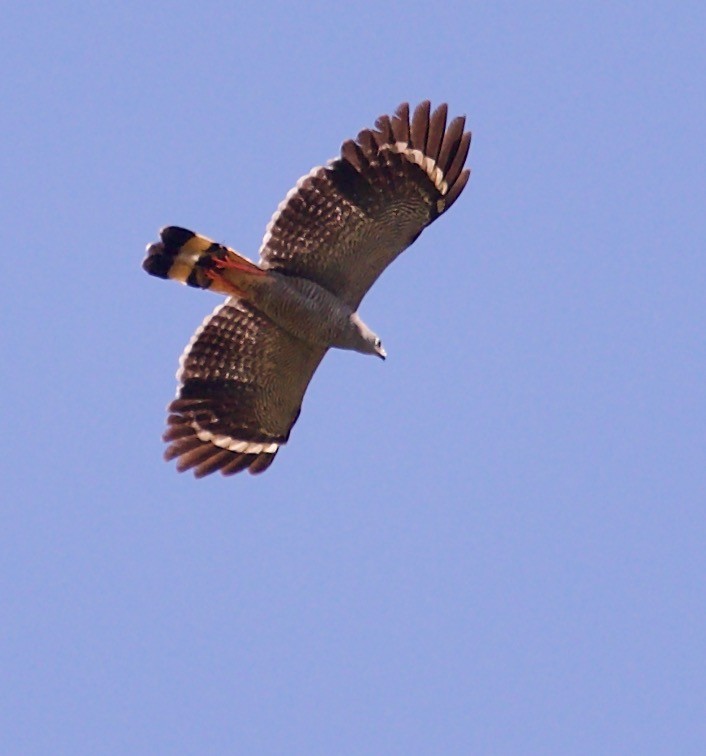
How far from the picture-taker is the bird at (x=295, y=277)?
16969 mm

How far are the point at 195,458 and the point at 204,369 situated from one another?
3.28 ft

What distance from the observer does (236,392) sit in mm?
18500

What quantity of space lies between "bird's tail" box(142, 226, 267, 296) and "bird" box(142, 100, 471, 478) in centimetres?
1

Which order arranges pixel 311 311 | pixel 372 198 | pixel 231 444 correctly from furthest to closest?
pixel 231 444
pixel 311 311
pixel 372 198

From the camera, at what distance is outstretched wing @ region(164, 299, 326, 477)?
716 inches

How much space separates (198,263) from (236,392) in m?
1.68

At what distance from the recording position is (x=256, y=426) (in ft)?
60.9

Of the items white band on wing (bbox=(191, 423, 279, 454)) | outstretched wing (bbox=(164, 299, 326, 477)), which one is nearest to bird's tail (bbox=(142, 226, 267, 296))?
outstretched wing (bbox=(164, 299, 326, 477))

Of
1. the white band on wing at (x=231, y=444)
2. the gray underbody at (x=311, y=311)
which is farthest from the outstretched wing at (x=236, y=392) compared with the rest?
the gray underbody at (x=311, y=311)

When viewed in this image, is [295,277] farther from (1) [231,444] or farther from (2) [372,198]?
(1) [231,444]

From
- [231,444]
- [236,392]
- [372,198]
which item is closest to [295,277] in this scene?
[372,198]

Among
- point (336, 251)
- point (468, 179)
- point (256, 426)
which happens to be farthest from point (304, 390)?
point (468, 179)

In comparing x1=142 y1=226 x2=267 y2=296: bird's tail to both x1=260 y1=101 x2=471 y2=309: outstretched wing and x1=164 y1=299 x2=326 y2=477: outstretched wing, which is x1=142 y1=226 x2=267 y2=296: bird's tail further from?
x1=164 y1=299 x2=326 y2=477: outstretched wing

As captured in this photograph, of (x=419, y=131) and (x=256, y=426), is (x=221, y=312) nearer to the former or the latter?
(x=256, y=426)
